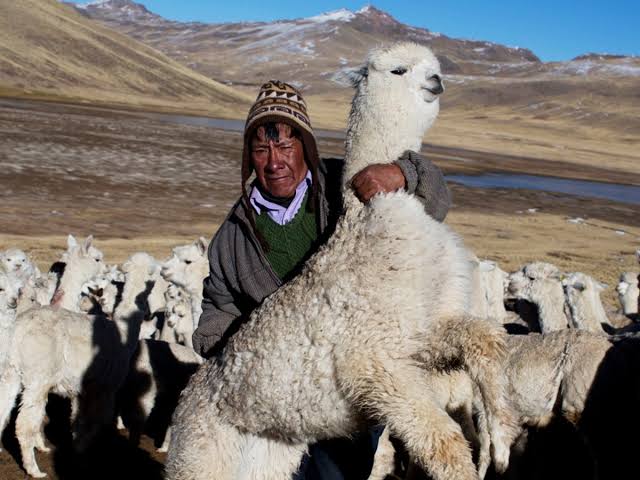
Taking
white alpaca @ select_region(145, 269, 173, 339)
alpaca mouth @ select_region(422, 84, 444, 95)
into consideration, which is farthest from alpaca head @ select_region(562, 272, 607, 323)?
alpaca mouth @ select_region(422, 84, 444, 95)

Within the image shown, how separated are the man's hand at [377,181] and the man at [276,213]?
38cm

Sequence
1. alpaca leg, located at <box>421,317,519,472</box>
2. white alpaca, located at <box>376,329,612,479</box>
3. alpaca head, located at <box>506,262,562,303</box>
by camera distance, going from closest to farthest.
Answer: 1. alpaca leg, located at <box>421,317,519,472</box>
2. white alpaca, located at <box>376,329,612,479</box>
3. alpaca head, located at <box>506,262,562,303</box>

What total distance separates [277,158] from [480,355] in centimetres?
126

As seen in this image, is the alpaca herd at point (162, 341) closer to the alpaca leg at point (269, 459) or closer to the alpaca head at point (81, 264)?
the alpaca head at point (81, 264)

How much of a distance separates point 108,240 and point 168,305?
544cm

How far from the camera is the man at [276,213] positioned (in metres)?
2.98

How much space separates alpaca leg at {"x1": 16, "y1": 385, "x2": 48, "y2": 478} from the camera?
5.25m

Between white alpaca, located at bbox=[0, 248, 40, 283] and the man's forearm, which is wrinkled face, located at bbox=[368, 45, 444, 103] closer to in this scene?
the man's forearm

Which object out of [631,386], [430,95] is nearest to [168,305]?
[631,386]

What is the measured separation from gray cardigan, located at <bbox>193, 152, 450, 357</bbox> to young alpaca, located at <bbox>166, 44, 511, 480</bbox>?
13.4 inches

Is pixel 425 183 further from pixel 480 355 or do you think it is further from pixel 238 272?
pixel 238 272

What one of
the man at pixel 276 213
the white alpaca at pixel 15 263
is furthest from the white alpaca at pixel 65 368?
the man at pixel 276 213

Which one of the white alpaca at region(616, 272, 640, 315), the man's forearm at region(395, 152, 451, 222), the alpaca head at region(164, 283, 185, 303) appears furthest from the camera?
the white alpaca at region(616, 272, 640, 315)

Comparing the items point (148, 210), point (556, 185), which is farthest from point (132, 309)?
point (556, 185)
